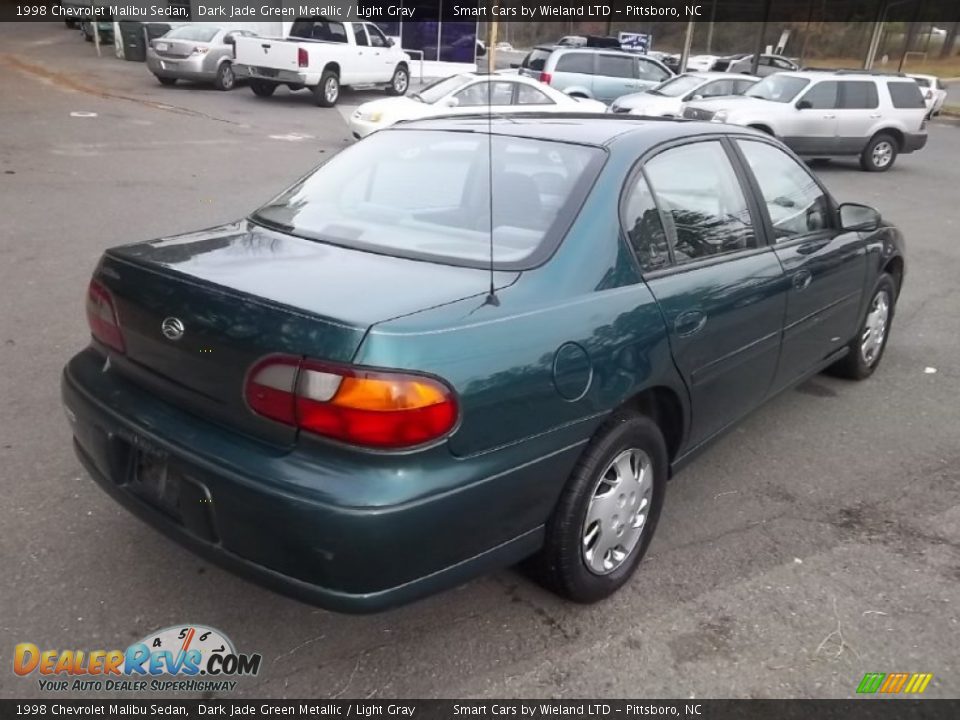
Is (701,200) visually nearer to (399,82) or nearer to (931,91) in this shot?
(399,82)

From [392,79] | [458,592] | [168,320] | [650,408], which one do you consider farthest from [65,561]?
[392,79]

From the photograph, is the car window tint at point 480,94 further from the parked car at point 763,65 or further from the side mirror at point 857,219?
the parked car at point 763,65

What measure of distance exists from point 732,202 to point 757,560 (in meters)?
1.49

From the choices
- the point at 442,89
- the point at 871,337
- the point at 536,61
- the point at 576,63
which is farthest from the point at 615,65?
the point at 871,337

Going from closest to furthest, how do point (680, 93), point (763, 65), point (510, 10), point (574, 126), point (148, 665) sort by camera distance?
point (148, 665), point (574, 126), point (680, 93), point (763, 65), point (510, 10)

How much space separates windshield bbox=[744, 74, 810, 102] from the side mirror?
439 inches

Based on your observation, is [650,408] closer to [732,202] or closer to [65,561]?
[732,202]

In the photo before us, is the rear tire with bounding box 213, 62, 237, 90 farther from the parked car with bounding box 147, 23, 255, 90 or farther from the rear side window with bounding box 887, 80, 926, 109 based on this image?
the rear side window with bounding box 887, 80, 926, 109

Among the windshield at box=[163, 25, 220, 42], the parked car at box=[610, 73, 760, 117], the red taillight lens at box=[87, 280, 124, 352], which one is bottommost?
the parked car at box=[610, 73, 760, 117]

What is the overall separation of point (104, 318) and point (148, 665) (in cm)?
Result: 112

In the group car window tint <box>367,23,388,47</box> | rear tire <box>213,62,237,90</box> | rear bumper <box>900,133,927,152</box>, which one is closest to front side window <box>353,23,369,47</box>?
car window tint <box>367,23,388,47</box>

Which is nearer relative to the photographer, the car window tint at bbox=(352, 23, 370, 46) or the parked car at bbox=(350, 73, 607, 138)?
the parked car at bbox=(350, 73, 607, 138)

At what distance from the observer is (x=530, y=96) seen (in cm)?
1348

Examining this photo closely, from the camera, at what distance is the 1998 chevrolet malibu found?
210 centimetres
